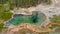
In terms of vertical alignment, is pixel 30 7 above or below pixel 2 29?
above

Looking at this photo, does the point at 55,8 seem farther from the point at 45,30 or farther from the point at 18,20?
the point at 18,20

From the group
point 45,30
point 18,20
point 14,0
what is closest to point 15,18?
point 18,20

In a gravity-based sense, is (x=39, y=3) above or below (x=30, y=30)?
above

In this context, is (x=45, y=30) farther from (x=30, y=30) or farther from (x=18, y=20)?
(x=18, y=20)

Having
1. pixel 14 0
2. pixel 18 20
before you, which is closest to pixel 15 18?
pixel 18 20

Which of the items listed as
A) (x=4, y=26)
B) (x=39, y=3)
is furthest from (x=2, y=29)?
(x=39, y=3)
